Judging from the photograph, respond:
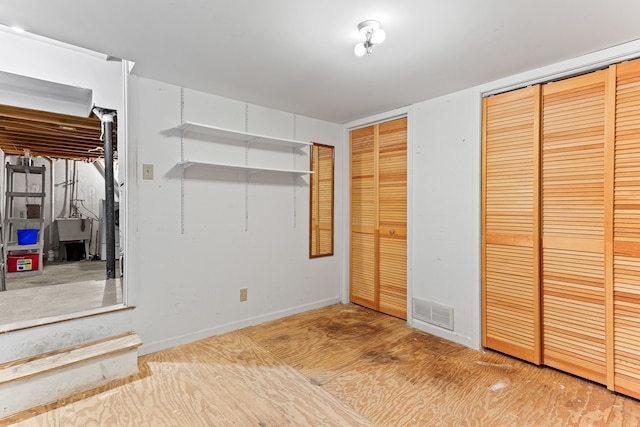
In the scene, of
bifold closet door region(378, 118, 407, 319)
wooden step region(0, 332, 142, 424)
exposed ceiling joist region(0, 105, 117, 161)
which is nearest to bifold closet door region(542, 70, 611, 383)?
bifold closet door region(378, 118, 407, 319)

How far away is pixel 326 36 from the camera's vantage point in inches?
73.2

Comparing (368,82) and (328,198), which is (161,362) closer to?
(328,198)

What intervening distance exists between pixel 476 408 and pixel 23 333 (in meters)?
2.89

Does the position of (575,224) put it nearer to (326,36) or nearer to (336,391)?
(336,391)

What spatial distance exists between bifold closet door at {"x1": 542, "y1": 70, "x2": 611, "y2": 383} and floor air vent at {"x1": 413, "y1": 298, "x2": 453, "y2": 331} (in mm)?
723

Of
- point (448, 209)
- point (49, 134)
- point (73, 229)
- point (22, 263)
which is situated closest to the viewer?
point (448, 209)

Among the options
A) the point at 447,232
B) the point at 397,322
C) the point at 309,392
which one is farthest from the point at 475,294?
the point at 309,392

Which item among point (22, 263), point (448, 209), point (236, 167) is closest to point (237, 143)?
point (236, 167)

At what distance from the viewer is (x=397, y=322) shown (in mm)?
3260

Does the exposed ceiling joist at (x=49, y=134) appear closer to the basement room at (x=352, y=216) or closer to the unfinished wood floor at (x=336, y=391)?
the basement room at (x=352, y=216)

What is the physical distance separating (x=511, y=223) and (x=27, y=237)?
6055 millimetres

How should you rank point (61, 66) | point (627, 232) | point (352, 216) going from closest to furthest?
point (627, 232)
point (61, 66)
point (352, 216)

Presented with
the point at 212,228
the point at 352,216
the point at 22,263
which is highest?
the point at 352,216

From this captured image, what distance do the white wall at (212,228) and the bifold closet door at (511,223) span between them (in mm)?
1846
